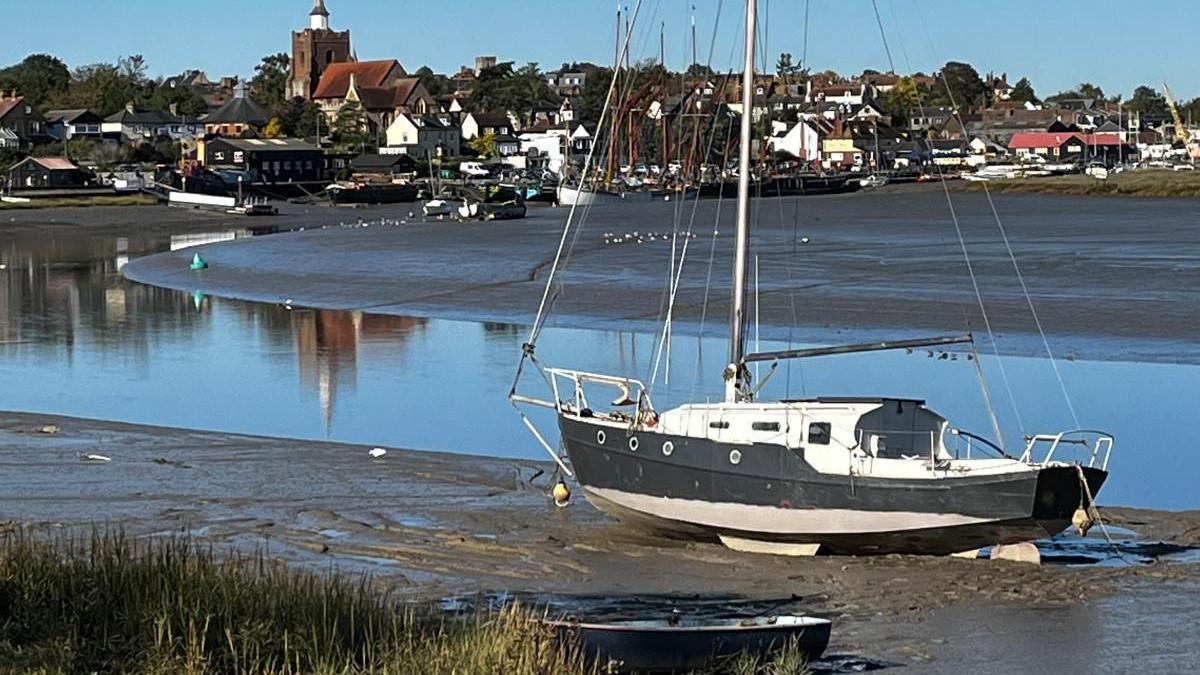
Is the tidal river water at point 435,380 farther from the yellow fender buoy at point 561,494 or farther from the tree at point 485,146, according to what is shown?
the tree at point 485,146

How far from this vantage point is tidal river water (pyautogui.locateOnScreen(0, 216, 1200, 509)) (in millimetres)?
24609

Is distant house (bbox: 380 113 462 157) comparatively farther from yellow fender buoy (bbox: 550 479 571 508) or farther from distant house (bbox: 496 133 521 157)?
yellow fender buoy (bbox: 550 479 571 508)

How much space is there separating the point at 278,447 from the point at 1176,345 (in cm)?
1769

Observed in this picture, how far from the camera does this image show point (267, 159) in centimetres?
14150

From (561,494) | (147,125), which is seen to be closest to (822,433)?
(561,494)

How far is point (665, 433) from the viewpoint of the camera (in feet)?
59.6

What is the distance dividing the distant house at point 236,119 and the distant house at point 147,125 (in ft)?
6.09

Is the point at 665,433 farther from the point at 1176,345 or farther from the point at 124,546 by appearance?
the point at 1176,345

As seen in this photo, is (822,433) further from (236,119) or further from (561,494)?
(236,119)

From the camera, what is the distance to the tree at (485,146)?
178738 mm

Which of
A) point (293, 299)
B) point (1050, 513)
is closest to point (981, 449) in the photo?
point (1050, 513)

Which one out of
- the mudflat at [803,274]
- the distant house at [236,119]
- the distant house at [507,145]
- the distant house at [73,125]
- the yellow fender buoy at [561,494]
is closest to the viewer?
the yellow fender buoy at [561,494]

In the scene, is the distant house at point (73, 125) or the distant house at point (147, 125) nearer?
the distant house at point (73, 125)

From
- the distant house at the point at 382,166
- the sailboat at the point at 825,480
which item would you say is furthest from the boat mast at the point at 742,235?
the distant house at the point at 382,166
